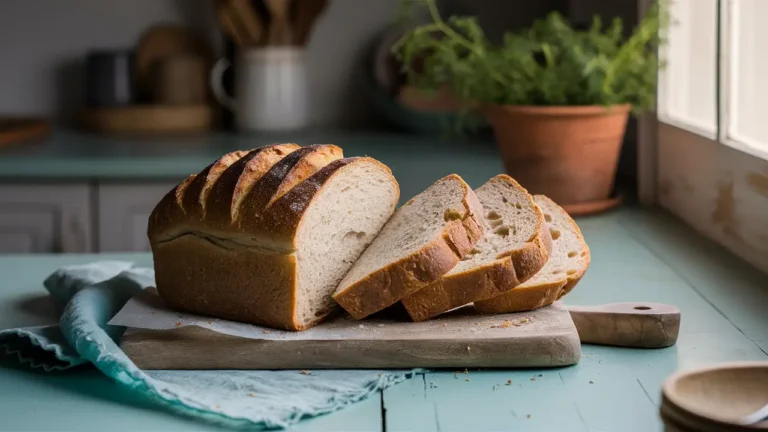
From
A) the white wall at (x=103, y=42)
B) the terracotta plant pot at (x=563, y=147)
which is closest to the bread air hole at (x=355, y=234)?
the terracotta plant pot at (x=563, y=147)

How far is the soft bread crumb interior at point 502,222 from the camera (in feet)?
3.56

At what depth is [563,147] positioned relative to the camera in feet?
5.90

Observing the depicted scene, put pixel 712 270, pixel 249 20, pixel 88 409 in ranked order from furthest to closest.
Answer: pixel 249 20 → pixel 712 270 → pixel 88 409

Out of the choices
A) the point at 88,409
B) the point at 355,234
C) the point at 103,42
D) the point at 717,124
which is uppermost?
the point at 103,42

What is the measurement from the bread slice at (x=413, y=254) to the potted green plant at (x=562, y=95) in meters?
0.66

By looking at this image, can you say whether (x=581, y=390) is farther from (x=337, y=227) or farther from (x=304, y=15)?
(x=304, y=15)

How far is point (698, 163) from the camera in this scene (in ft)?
5.61

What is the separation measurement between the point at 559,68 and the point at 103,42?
69.4 inches

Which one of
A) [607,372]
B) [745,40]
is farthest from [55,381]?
[745,40]

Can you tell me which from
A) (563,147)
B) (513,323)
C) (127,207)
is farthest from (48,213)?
(513,323)

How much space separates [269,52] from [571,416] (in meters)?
2.10

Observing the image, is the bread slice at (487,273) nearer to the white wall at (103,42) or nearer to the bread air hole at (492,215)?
the bread air hole at (492,215)

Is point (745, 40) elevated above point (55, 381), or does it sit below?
above

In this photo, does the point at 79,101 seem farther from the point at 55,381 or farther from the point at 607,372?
the point at 607,372
